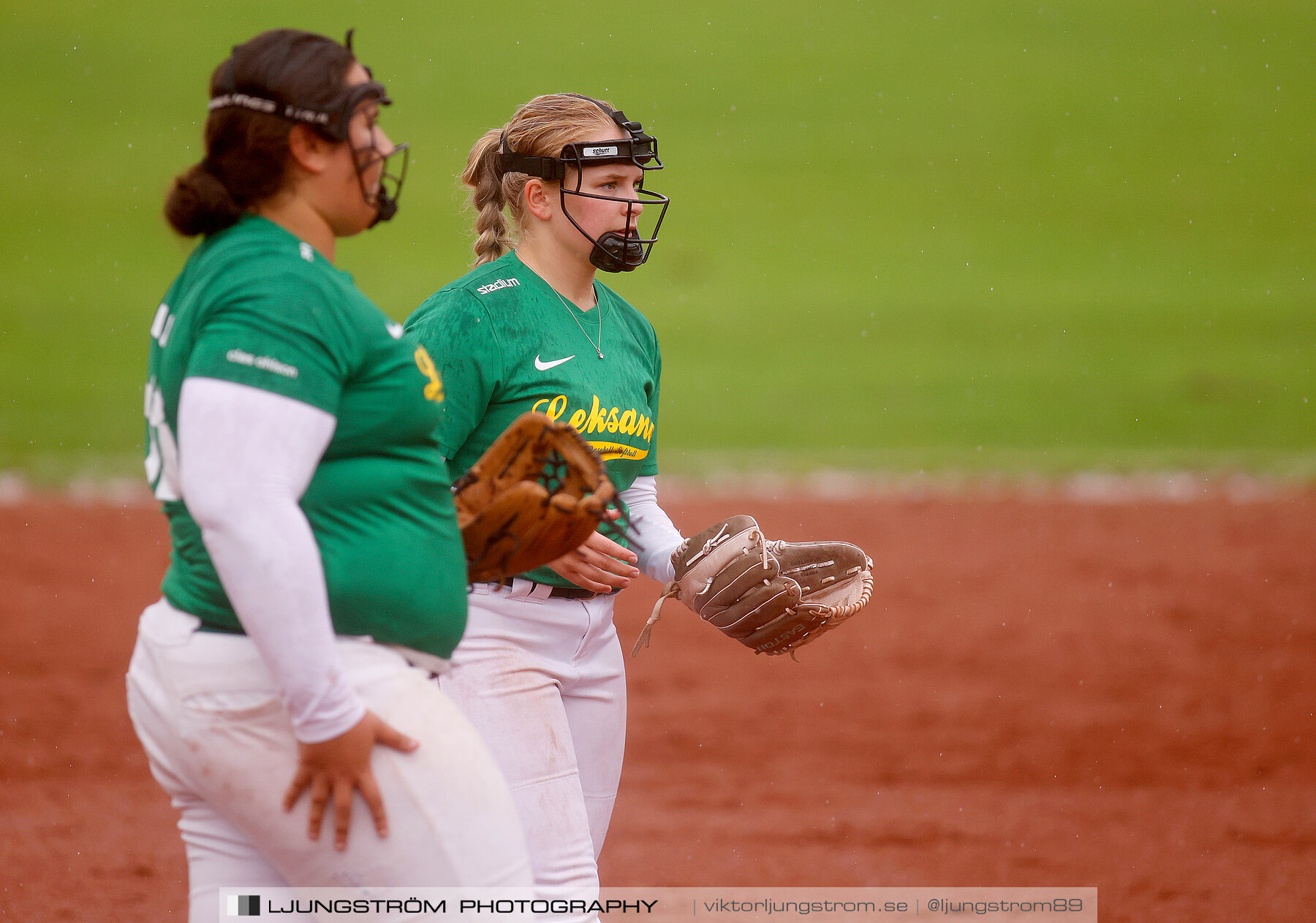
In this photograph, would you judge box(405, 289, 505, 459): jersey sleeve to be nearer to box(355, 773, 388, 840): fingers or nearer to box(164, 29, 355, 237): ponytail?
box(164, 29, 355, 237): ponytail

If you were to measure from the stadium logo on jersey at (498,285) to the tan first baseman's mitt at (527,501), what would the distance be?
2.34ft

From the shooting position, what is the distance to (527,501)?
2338 mm

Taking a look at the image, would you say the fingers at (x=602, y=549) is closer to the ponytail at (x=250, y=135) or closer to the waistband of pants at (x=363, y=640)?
the waistband of pants at (x=363, y=640)

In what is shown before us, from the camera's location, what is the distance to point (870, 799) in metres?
5.73

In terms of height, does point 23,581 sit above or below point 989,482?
below

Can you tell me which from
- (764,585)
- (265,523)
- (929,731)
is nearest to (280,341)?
(265,523)

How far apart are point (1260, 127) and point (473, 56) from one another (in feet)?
63.8

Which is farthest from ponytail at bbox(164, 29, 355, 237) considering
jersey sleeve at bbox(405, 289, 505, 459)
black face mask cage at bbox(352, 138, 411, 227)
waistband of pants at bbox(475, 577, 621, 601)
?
waistband of pants at bbox(475, 577, 621, 601)

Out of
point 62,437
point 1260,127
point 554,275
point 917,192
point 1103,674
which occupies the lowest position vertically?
point 1103,674

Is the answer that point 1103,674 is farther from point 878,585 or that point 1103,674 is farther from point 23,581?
point 23,581

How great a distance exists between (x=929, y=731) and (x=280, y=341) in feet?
18.0

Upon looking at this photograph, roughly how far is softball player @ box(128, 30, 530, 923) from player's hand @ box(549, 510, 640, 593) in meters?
0.93

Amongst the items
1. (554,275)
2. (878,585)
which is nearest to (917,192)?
(878,585)

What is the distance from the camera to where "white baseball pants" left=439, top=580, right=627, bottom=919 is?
2812 millimetres
